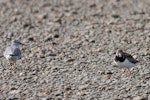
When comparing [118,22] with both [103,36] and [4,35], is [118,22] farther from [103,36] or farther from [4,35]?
[4,35]

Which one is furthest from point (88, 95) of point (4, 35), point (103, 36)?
point (4, 35)

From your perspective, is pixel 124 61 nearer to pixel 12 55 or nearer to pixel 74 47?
pixel 74 47

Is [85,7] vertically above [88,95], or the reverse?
[85,7]

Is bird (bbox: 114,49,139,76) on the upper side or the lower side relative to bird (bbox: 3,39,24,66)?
lower

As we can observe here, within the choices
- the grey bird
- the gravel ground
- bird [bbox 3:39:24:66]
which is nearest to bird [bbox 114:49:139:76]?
the grey bird

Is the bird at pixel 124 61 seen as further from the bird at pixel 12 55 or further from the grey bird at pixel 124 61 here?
the bird at pixel 12 55

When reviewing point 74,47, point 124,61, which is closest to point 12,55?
point 74,47

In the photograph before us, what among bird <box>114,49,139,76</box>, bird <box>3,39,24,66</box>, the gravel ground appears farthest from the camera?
bird <box>3,39,24,66</box>

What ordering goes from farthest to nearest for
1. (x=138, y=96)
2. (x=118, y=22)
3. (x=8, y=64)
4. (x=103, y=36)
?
(x=118, y=22) < (x=103, y=36) < (x=8, y=64) < (x=138, y=96)

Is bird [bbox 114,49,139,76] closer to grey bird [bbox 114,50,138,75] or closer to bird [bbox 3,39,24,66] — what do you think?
grey bird [bbox 114,50,138,75]
